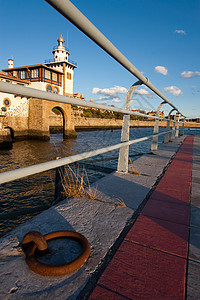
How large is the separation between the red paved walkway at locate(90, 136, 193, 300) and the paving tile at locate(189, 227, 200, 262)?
29 millimetres

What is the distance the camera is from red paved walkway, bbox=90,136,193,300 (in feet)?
2.75

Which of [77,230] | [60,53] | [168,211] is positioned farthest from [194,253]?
[60,53]

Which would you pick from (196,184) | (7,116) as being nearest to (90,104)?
(196,184)

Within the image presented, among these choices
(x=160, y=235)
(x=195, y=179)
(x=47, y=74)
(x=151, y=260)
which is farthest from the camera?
(x=47, y=74)

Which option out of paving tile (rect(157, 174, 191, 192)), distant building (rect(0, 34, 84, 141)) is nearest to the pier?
paving tile (rect(157, 174, 191, 192))

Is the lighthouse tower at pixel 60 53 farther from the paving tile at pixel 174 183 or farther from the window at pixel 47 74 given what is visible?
the paving tile at pixel 174 183

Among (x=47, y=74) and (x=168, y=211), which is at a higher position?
(x=47, y=74)

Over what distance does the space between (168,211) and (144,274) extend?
82 centimetres

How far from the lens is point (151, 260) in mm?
1036

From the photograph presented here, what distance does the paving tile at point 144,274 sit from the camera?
84 centimetres

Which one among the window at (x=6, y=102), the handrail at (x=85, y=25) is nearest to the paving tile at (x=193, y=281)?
the handrail at (x=85, y=25)

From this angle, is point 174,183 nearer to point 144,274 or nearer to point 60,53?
point 144,274

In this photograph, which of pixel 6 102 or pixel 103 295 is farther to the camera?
pixel 6 102

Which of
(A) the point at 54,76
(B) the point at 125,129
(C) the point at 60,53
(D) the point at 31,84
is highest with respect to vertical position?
(C) the point at 60,53
